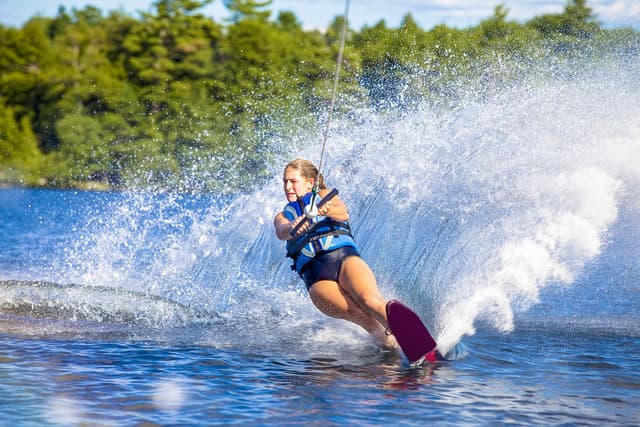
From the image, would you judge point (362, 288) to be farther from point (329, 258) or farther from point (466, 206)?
point (466, 206)

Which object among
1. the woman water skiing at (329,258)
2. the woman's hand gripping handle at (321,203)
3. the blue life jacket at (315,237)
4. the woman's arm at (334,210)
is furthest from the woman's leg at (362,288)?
the woman's hand gripping handle at (321,203)

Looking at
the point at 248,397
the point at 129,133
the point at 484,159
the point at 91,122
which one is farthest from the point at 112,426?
the point at 91,122

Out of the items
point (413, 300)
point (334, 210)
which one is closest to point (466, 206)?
point (413, 300)

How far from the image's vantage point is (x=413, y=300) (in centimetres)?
733

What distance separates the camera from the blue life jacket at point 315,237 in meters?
6.16

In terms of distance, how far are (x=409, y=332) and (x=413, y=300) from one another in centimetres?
154

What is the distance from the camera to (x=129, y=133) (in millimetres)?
40844

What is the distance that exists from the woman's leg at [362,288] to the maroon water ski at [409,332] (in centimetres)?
8

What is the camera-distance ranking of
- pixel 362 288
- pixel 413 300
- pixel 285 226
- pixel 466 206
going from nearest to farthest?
pixel 362 288
pixel 285 226
pixel 413 300
pixel 466 206

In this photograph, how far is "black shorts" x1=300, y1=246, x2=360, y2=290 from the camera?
612 cm

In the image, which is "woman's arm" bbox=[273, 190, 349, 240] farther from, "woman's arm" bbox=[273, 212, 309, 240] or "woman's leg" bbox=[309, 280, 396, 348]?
"woman's leg" bbox=[309, 280, 396, 348]

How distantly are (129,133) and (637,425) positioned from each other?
37.8m

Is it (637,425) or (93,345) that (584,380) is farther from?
(93,345)

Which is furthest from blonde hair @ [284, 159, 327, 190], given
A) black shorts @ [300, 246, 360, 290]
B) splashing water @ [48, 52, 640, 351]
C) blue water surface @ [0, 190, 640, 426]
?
splashing water @ [48, 52, 640, 351]
